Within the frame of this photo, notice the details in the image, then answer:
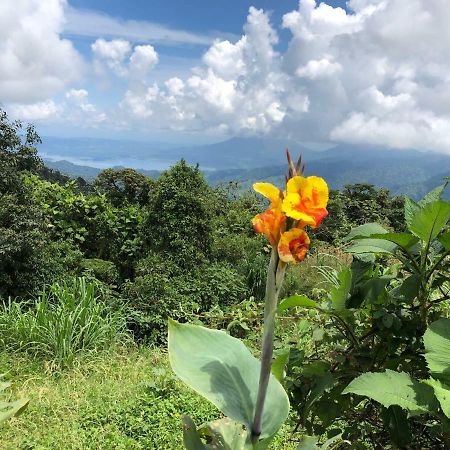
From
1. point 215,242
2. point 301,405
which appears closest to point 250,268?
point 215,242

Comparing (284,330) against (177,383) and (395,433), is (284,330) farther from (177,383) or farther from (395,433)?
(395,433)

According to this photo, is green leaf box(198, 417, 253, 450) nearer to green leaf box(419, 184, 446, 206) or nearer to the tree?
green leaf box(419, 184, 446, 206)

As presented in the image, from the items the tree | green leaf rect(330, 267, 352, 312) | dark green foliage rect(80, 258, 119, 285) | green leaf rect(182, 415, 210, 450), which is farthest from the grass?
the tree

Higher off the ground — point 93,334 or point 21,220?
point 21,220

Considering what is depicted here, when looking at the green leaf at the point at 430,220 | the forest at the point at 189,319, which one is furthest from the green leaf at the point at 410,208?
the green leaf at the point at 430,220

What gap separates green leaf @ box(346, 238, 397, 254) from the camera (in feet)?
3.46

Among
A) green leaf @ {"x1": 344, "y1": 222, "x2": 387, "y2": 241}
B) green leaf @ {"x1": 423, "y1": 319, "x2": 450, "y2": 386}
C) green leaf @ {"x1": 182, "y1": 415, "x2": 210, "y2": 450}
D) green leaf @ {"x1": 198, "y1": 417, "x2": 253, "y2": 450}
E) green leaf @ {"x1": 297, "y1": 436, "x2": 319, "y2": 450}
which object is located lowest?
green leaf @ {"x1": 297, "y1": 436, "x2": 319, "y2": 450}

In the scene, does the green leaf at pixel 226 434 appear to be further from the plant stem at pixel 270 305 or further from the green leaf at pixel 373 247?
the green leaf at pixel 373 247

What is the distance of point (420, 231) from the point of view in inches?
38.8

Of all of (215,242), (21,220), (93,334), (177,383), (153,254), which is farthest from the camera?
(215,242)

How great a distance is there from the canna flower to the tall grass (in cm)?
357

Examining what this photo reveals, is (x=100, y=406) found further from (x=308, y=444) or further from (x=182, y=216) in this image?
(x=182, y=216)

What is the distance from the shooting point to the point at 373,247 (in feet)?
3.51

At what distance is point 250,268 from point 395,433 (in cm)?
514
